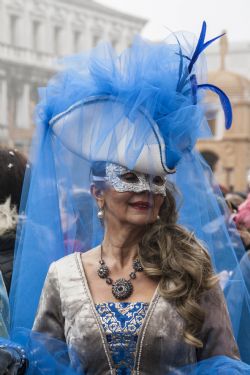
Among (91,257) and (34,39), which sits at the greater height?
(34,39)

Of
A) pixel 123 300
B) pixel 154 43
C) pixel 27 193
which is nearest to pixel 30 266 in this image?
pixel 27 193

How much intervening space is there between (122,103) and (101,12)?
122ft

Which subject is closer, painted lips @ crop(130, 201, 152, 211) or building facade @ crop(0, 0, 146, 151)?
painted lips @ crop(130, 201, 152, 211)

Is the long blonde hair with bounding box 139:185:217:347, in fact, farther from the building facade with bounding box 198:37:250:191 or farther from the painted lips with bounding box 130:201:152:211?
the building facade with bounding box 198:37:250:191

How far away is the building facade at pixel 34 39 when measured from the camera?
3184cm

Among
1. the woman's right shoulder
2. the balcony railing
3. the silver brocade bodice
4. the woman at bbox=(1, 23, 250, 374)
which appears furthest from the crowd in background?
the balcony railing

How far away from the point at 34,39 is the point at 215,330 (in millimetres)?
34339

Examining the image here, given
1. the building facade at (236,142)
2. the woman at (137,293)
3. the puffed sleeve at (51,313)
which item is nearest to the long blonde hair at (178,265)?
the woman at (137,293)

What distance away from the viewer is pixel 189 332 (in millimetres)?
2131

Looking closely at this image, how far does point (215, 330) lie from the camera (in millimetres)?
2154

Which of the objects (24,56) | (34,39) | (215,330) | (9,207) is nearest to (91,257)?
(215,330)

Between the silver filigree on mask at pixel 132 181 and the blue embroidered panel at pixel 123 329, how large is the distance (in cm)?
32

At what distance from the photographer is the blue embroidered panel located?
2148 millimetres

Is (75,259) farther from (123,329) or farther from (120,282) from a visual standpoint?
(123,329)
